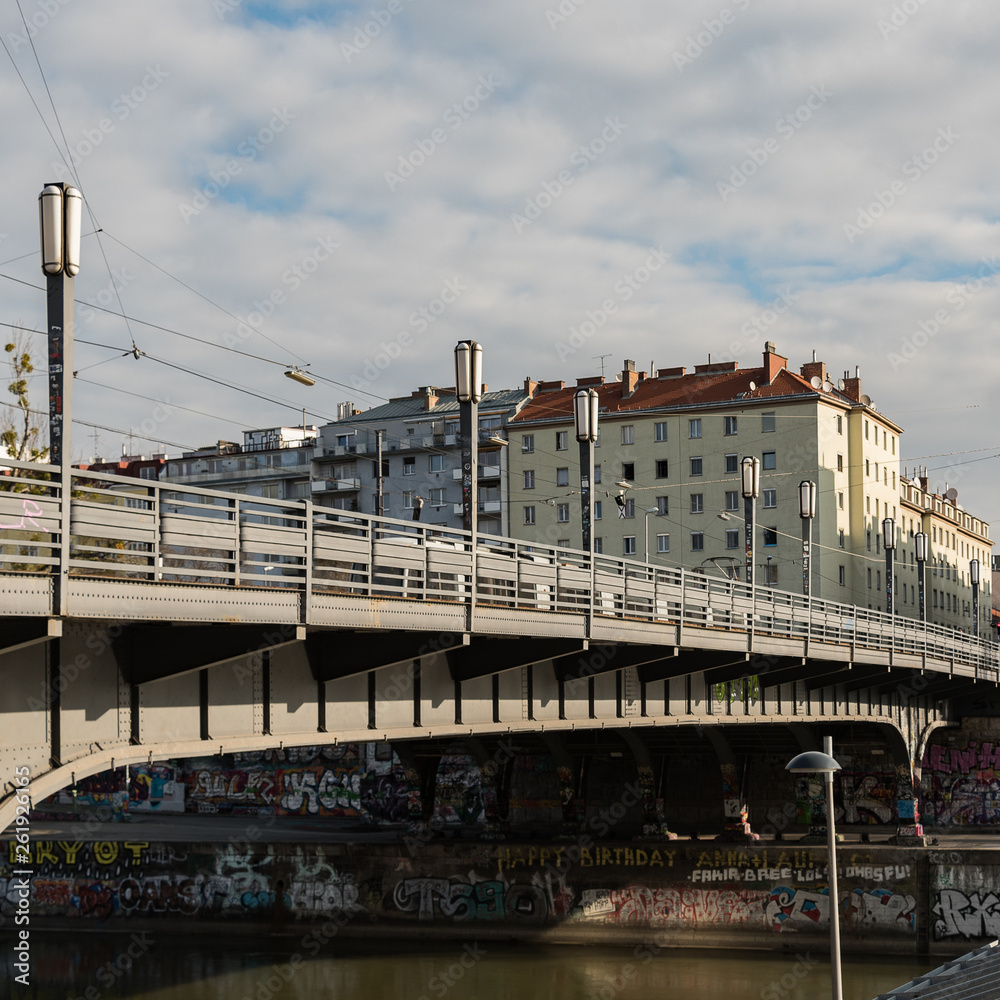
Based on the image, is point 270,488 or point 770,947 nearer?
point 770,947

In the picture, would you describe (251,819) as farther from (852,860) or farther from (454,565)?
(454,565)

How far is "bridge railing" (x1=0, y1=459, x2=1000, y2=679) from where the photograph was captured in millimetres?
14509

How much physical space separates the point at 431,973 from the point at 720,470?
2052 inches

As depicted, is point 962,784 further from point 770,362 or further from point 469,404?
point 469,404

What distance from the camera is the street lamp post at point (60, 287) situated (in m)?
14.4

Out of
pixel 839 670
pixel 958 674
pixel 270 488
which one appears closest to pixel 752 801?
pixel 958 674

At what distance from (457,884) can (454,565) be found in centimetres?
2827

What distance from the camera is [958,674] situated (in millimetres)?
54844

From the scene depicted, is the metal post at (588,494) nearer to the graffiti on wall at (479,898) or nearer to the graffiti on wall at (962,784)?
the graffiti on wall at (479,898)

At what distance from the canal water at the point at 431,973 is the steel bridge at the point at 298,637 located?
964cm

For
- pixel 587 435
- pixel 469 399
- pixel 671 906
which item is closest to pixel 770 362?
pixel 671 906

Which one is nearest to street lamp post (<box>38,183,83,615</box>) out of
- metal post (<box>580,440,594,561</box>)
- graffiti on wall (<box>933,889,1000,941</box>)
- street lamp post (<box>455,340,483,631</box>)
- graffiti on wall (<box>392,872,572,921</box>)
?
street lamp post (<box>455,340,483,631</box>)

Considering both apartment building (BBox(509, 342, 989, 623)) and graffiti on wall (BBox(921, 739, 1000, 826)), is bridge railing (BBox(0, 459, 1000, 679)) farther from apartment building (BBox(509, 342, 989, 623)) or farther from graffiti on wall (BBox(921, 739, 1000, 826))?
apartment building (BBox(509, 342, 989, 623))

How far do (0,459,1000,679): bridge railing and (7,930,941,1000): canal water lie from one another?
32.9 feet
